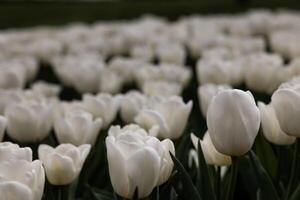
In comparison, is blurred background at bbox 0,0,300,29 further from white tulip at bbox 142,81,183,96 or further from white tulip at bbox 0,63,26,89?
white tulip at bbox 142,81,183,96

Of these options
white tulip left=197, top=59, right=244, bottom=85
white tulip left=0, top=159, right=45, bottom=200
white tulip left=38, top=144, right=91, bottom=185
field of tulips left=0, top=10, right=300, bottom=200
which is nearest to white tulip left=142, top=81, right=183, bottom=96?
field of tulips left=0, top=10, right=300, bottom=200

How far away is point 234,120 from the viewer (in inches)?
55.7

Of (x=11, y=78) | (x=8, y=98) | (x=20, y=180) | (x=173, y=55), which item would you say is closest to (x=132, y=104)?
(x=8, y=98)

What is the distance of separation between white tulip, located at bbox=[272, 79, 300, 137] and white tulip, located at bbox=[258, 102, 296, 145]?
0.58 feet

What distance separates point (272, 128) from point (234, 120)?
0.34 m

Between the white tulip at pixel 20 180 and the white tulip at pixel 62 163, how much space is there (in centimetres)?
18

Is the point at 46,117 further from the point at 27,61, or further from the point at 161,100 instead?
the point at 27,61

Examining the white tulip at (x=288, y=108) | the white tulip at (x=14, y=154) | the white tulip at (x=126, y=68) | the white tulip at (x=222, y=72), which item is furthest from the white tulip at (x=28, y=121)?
Answer: the white tulip at (x=126, y=68)

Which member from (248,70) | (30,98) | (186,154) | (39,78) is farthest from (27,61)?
(186,154)

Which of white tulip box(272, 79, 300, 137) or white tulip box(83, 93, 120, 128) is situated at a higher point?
white tulip box(272, 79, 300, 137)

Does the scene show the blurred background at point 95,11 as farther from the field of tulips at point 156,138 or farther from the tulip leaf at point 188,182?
the tulip leaf at point 188,182

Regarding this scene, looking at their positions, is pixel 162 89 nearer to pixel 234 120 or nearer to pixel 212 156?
A: pixel 212 156

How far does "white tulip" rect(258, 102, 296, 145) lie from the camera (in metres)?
1.70

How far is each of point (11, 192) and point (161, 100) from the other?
858mm
